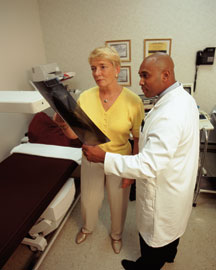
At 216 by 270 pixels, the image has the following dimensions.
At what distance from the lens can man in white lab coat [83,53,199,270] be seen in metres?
0.84

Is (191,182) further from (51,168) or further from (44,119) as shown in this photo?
(44,119)

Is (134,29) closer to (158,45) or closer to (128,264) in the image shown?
(158,45)

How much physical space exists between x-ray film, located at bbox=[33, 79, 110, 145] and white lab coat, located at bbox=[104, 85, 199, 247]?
0.46ft

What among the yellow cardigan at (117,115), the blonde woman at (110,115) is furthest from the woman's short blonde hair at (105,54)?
the yellow cardigan at (117,115)

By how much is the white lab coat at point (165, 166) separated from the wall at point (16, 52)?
5.40 feet

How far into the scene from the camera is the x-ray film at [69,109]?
830 millimetres

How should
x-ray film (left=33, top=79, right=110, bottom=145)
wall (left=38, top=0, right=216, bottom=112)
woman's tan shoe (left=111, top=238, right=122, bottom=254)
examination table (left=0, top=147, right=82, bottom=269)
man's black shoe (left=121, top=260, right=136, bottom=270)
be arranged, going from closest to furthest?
1. x-ray film (left=33, top=79, right=110, bottom=145)
2. examination table (left=0, top=147, right=82, bottom=269)
3. man's black shoe (left=121, top=260, right=136, bottom=270)
4. woman's tan shoe (left=111, top=238, right=122, bottom=254)
5. wall (left=38, top=0, right=216, bottom=112)

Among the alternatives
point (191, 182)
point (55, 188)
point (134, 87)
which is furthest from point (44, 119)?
point (191, 182)

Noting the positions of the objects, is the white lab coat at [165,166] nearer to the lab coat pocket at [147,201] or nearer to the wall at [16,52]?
the lab coat pocket at [147,201]

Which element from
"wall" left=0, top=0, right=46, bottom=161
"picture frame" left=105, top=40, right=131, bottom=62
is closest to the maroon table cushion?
"wall" left=0, top=0, right=46, bottom=161

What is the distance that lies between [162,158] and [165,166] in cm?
5

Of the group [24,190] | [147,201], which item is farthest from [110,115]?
[24,190]

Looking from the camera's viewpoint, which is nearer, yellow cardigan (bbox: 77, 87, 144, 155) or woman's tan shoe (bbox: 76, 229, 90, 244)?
yellow cardigan (bbox: 77, 87, 144, 155)

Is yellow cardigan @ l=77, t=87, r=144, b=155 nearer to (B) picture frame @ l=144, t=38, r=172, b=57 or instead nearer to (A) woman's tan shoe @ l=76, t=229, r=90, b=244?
(A) woman's tan shoe @ l=76, t=229, r=90, b=244
